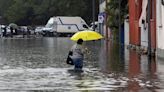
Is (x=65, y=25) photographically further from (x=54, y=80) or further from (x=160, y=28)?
(x=54, y=80)

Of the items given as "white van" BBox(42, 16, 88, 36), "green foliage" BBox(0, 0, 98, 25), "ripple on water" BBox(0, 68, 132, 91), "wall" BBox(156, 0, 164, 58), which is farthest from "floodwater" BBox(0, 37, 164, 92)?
"green foliage" BBox(0, 0, 98, 25)

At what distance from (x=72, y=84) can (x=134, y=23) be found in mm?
23924

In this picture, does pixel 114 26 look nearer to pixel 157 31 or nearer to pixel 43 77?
pixel 157 31

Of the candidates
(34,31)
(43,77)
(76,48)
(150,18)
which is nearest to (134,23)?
(150,18)

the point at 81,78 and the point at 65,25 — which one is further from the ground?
the point at 65,25

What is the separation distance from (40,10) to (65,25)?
614 inches

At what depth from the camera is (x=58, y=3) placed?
335ft

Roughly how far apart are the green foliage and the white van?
1062 cm

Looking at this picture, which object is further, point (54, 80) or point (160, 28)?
point (160, 28)

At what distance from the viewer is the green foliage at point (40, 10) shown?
101688 mm

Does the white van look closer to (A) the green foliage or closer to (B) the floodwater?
(A) the green foliage

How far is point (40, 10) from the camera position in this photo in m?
105

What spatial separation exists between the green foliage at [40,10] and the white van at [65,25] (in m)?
10.6

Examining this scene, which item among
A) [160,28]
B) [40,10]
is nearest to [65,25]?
[40,10]
